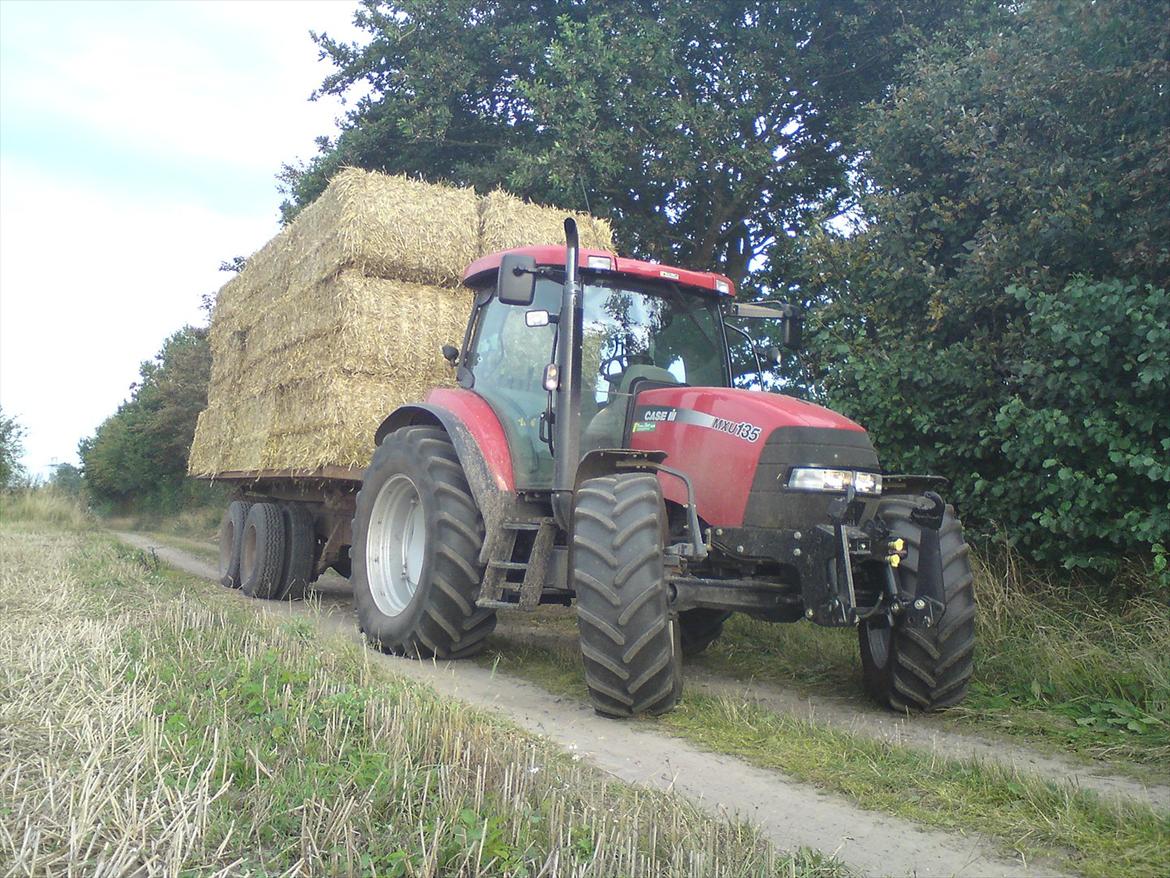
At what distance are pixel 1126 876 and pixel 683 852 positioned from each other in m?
1.32

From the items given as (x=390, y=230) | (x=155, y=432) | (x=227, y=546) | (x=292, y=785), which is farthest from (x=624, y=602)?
(x=155, y=432)

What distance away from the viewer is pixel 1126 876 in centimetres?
305

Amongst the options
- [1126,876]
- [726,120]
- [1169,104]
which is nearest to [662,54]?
[726,120]

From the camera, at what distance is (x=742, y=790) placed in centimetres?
389

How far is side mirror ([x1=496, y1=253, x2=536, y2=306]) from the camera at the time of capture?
18.2 ft

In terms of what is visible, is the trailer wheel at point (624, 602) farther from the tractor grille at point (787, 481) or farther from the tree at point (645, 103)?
the tree at point (645, 103)

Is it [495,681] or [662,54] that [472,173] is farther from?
[495,681]

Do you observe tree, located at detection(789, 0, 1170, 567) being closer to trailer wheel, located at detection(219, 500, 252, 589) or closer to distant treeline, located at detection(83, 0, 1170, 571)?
distant treeline, located at detection(83, 0, 1170, 571)

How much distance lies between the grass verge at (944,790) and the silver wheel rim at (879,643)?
0.80 m

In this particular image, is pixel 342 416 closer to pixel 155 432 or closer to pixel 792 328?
pixel 792 328

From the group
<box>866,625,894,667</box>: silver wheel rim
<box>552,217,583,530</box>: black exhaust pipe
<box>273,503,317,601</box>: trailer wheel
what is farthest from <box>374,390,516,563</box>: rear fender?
<box>273,503,317,601</box>: trailer wheel

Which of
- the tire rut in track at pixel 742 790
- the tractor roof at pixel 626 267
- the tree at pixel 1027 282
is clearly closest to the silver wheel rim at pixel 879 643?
the tire rut in track at pixel 742 790

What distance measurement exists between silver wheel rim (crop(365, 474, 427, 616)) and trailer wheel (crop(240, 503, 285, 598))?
10.2 ft

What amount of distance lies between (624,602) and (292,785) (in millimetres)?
1975
